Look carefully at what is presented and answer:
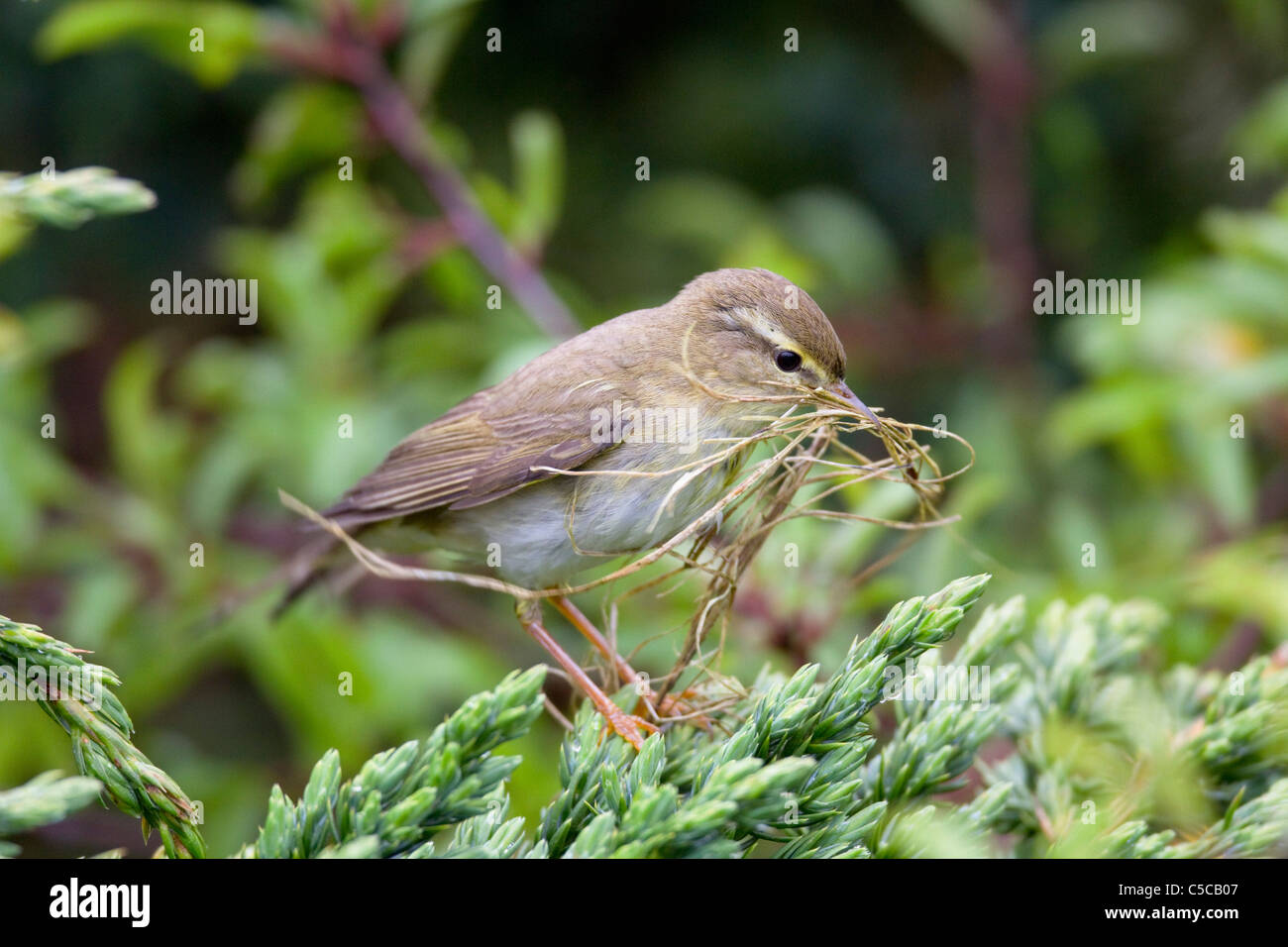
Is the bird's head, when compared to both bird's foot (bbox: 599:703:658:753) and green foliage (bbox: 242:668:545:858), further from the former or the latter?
green foliage (bbox: 242:668:545:858)

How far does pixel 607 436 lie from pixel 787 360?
47cm

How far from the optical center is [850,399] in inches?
105

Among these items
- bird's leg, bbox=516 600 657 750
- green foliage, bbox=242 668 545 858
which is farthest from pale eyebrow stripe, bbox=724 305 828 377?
green foliage, bbox=242 668 545 858

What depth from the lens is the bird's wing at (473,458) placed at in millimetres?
2900

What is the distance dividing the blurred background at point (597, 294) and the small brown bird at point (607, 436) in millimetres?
445

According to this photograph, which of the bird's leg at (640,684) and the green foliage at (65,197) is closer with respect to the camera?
the green foliage at (65,197)

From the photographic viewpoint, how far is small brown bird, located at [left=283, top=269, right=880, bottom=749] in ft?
8.83

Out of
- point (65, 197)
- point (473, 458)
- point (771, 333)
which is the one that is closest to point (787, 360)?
point (771, 333)

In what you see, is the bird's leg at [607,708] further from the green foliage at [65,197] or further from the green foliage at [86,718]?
the green foliage at [65,197]

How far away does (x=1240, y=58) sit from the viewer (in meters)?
5.20

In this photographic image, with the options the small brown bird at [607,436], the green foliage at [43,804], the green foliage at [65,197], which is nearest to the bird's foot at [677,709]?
the small brown bird at [607,436]
